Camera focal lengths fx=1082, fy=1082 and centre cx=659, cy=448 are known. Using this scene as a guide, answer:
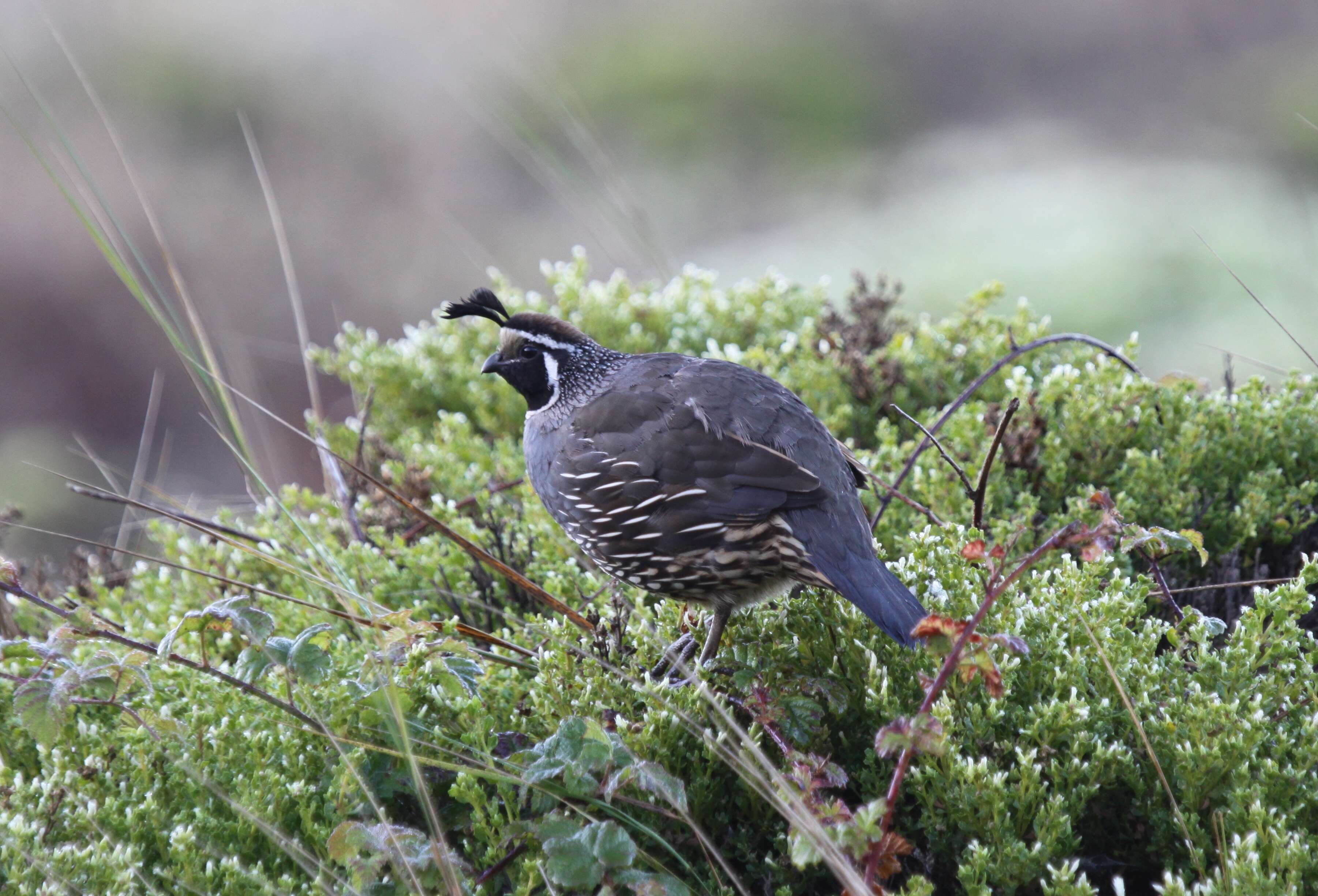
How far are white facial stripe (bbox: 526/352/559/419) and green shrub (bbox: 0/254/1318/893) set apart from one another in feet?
2.03

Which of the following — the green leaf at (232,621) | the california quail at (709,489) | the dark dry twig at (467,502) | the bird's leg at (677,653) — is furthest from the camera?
the dark dry twig at (467,502)

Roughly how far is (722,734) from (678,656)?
0.80 meters

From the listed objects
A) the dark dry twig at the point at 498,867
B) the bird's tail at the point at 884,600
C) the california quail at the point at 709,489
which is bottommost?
the dark dry twig at the point at 498,867

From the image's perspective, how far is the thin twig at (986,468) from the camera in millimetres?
2664

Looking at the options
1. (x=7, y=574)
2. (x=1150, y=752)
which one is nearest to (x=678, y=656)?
(x=1150, y=752)

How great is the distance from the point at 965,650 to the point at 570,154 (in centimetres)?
975

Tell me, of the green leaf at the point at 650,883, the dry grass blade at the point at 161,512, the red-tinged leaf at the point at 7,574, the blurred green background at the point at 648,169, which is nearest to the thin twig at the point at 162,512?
the dry grass blade at the point at 161,512

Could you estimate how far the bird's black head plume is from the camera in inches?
148

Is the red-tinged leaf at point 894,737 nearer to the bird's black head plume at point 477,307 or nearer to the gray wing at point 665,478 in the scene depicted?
the gray wing at point 665,478

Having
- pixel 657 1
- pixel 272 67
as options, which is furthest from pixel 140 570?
pixel 657 1

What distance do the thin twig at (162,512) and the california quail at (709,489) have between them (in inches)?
41.0

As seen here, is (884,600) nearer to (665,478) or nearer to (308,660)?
(665,478)

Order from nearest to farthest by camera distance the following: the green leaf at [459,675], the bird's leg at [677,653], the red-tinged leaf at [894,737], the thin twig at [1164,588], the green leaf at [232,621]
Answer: the red-tinged leaf at [894,737] < the green leaf at [232,621] < the green leaf at [459,675] < the thin twig at [1164,588] < the bird's leg at [677,653]

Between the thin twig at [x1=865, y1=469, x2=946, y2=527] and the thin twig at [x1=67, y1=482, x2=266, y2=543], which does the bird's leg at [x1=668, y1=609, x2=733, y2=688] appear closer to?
the thin twig at [x1=865, y1=469, x2=946, y2=527]
